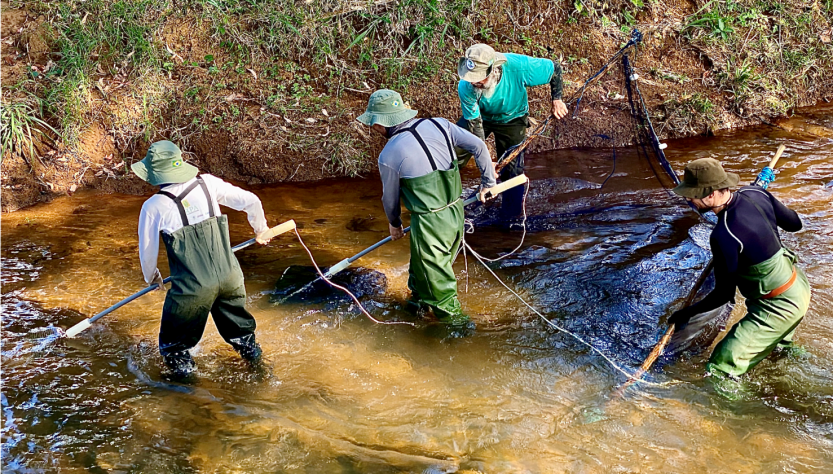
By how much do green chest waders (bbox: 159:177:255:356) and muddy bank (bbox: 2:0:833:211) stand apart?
3.59 m

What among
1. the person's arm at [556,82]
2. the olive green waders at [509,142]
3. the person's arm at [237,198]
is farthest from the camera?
the olive green waders at [509,142]

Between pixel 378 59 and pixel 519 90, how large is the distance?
10.3 feet

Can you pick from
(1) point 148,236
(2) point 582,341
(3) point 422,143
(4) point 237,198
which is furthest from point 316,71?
(2) point 582,341

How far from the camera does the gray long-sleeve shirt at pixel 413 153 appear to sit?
4.50 m

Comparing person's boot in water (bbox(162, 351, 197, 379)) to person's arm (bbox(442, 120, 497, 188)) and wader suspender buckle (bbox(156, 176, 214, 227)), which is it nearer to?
wader suspender buckle (bbox(156, 176, 214, 227))

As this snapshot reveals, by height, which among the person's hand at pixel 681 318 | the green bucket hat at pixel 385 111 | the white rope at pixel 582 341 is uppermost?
the green bucket hat at pixel 385 111

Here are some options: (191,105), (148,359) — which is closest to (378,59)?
(191,105)

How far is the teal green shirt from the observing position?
5.69 m

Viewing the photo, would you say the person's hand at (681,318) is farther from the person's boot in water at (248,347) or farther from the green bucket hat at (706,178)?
the person's boot in water at (248,347)

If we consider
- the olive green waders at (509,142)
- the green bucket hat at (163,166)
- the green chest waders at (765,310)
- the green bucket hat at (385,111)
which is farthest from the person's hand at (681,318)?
the green bucket hat at (163,166)

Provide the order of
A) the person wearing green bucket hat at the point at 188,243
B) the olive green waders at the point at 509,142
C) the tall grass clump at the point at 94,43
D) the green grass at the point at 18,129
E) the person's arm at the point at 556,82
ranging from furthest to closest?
the tall grass clump at the point at 94,43 → the green grass at the point at 18,129 → the olive green waders at the point at 509,142 → the person's arm at the point at 556,82 → the person wearing green bucket hat at the point at 188,243

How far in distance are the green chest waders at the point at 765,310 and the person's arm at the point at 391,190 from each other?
231 cm

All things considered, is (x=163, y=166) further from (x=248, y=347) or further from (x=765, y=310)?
(x=765, y=310)

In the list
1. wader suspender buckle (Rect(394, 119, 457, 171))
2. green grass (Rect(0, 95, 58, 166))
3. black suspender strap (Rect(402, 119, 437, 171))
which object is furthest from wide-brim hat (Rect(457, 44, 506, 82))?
green grass (Rect(0, 95, 58, 166))
